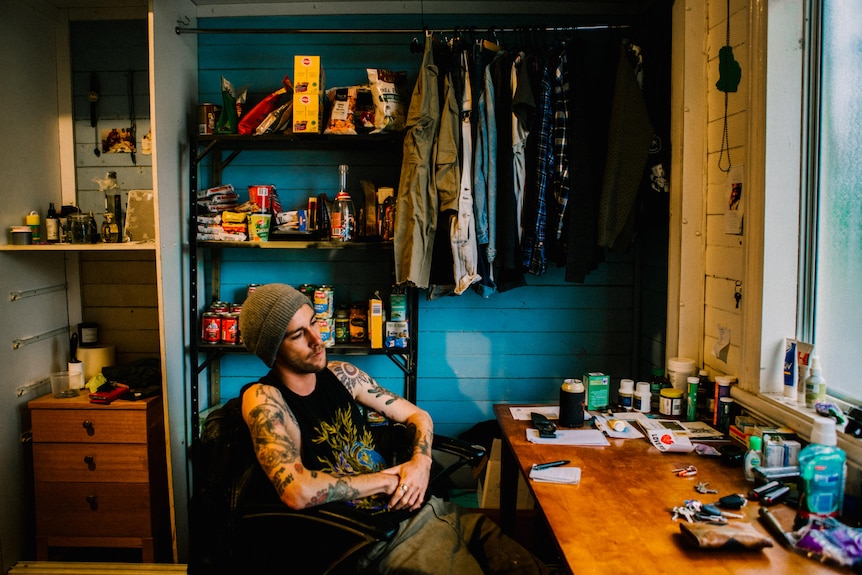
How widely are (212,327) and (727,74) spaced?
250 centimetres

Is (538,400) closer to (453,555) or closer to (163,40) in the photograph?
(453,555)

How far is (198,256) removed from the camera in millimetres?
3172

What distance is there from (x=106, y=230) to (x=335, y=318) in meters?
1.14

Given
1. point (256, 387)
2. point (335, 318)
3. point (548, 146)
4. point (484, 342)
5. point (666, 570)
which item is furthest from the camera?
point (484, 342)

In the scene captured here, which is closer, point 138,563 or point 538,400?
point 138,563

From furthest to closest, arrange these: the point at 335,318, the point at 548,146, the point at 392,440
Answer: the point at 335,318 → the point at 548,146 → the point at 392,440

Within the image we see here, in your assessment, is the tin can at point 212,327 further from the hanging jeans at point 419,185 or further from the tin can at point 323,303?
the hanging jeans at point 419,185

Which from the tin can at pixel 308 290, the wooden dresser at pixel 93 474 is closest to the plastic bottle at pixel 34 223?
the wooden dresser at pixel 93 474

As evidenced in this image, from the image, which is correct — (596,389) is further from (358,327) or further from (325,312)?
(325,312)

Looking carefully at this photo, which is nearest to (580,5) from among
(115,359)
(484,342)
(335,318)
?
(484,342)

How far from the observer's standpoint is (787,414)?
5.89 ft

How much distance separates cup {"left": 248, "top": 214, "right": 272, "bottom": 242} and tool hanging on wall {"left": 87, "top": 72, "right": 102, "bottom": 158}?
94 centimetres

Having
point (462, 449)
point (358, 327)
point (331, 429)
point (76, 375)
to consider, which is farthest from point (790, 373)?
point (76, 375)

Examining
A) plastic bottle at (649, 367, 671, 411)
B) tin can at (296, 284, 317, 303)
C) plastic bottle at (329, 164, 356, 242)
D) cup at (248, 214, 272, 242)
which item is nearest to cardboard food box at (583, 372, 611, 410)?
plastic bottle at (649, 367, 671, 411)
